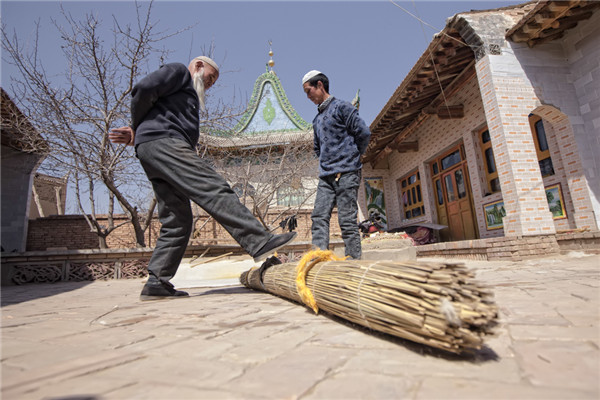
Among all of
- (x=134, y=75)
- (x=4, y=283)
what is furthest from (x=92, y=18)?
(x=4, y=283)

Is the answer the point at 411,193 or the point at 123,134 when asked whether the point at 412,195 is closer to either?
the point at 411,193

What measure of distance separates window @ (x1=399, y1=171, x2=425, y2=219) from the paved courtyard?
9.81 meters

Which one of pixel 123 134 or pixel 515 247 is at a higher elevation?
pixel 123 134

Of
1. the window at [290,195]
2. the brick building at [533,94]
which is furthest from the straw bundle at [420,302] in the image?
the window at [290,195]

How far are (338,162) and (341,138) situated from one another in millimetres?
230

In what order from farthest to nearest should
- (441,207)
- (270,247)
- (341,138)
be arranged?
(441,207) → (341,138) → (270,247)

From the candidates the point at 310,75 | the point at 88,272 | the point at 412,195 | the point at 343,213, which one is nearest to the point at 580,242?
the point at 343,213

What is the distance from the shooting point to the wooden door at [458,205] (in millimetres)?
8539

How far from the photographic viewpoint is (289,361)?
83cm

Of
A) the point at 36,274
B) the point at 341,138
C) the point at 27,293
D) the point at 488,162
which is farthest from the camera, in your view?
the point at 488,162

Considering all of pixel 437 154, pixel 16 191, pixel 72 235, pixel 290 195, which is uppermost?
pixel 437 154

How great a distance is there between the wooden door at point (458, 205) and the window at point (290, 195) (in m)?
4.93

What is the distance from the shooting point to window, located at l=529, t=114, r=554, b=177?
6.15m

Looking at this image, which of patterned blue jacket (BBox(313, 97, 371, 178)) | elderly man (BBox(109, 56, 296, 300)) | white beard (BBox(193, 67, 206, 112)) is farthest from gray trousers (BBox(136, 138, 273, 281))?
patterned blue jacket (BBox(313, 97, 371, 178))
